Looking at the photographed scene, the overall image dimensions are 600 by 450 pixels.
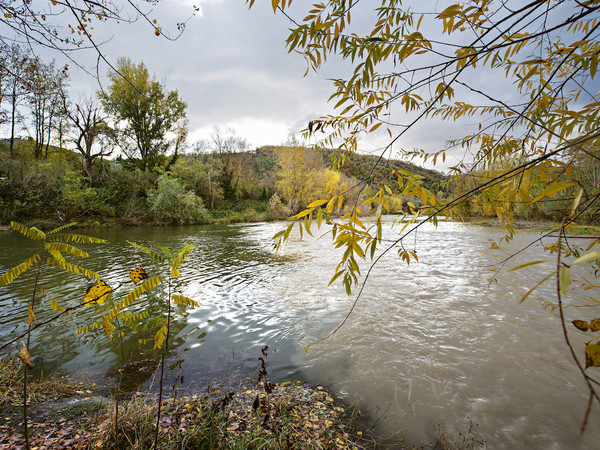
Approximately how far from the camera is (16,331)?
4.23 metres

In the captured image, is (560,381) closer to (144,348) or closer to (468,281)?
(468,281)

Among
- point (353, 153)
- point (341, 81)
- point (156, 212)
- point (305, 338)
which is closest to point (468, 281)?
point (305, 338)

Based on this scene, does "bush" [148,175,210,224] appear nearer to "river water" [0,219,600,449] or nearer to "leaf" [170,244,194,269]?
"river water" [0,219,600,449]

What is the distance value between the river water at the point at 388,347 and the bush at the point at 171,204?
49.5ft

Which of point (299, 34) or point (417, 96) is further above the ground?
point (299, 34)

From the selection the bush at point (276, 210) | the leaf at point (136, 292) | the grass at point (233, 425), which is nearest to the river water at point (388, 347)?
the grass at point (233, 425)

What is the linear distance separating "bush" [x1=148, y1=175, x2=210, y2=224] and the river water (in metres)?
Result: 15.1

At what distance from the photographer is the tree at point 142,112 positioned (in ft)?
83.4

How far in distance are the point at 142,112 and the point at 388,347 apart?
3040 cm

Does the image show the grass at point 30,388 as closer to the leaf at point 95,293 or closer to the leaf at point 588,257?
the leaf at point 95,293

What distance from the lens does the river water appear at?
8.74 ft

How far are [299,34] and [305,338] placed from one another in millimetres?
3860

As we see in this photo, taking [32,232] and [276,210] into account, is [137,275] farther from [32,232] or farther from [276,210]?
[276,210]

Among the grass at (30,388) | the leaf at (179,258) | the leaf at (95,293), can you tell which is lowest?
the grass at (30,388)
